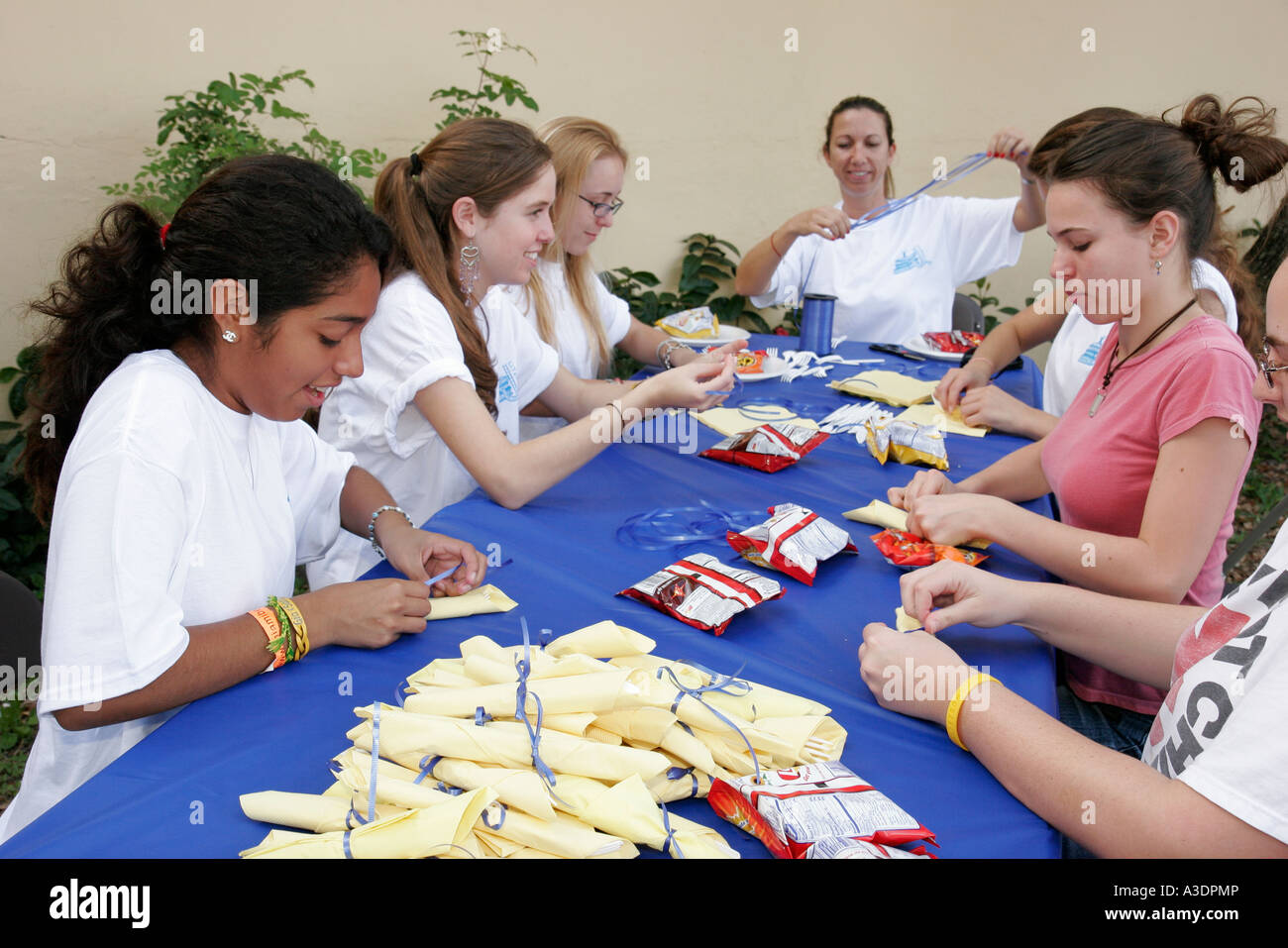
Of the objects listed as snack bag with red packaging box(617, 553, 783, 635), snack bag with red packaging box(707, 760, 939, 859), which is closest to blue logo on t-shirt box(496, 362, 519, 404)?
snack bag with red packaging box(617, 553, 783, 635)

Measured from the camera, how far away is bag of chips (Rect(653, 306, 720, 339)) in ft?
10.7

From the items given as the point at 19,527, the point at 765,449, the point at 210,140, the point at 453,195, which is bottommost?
the point at 19,527

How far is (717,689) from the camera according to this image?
110 cm

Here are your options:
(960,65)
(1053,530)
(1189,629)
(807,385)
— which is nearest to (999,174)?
(960,65)

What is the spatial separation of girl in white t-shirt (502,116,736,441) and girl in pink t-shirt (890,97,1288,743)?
1371 mm

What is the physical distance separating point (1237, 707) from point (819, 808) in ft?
1.27

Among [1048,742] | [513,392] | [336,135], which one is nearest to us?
[1048,742]

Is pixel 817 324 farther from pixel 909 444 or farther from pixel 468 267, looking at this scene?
pixel 468 267

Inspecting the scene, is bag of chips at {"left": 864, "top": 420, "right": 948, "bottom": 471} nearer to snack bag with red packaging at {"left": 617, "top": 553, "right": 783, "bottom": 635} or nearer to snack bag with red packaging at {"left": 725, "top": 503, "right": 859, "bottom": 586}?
snack bag with red packaging at {"left": 725, "top": 503, "right": 859, "bottom": 586}

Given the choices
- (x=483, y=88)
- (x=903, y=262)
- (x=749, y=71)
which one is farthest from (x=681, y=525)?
(x=749, y=71)

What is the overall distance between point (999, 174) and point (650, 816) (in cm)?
475

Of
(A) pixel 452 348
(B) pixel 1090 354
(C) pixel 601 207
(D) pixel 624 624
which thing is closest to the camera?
(D) pixel 624 624

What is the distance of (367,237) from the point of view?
1.42m
